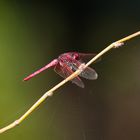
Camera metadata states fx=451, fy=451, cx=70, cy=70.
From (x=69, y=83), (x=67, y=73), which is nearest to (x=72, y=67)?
(x=67, y=73)

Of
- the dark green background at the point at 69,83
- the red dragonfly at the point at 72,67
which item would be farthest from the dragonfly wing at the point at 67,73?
the dark green background at the point at 69,83

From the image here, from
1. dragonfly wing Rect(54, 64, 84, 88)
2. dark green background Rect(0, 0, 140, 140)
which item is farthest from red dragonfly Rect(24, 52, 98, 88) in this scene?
dark green background Rect(0, 0, 140, 140)

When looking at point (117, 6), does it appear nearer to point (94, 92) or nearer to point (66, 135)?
point (94, 92)

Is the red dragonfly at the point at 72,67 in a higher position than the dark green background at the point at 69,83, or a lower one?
higher

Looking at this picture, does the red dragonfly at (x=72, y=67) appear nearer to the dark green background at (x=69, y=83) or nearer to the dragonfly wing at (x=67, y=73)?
the dragonfly wing at (x=67, y=73)

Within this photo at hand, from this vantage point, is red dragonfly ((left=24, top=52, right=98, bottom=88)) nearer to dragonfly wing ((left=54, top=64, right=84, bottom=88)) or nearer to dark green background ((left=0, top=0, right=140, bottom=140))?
dragonfly wing ((left=54, top=64, right=84, bottom=88))

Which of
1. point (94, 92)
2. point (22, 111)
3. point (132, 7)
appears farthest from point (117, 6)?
point (22, 111)

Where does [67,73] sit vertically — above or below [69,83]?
above

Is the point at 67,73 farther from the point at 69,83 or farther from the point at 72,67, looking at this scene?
the point at 69,83
